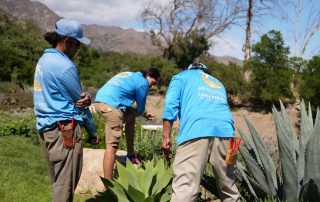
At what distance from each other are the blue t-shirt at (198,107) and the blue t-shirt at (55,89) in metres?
0.75

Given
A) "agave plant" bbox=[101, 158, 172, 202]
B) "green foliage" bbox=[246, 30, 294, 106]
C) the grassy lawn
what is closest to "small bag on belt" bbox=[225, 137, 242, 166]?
"agave plant" bbox=[101, 158, 172, 202]

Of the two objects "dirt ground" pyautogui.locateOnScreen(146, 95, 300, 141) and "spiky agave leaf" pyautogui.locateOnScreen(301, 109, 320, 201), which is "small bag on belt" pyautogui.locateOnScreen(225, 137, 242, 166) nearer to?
"spiky agave leaf" pyautogui.locateOnScreen(301, 109, 320, 201)

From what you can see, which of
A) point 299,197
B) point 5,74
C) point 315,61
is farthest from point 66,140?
point 5,74

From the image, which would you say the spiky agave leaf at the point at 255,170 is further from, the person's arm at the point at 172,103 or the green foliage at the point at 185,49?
the green foliage at the point at 185,49

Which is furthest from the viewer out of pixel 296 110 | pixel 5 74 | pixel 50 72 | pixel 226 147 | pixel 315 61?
pixel 5 74

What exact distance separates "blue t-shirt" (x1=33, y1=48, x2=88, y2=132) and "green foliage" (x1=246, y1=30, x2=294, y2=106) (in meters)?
16.6

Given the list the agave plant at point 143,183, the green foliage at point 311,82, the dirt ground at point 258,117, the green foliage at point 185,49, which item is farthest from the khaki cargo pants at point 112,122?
the green foliage at point 185,49

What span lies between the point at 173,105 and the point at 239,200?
918 mm

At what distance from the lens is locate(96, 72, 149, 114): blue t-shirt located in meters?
5.11

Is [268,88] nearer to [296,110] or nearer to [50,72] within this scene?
[296,110]

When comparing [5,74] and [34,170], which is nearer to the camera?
[34,170]

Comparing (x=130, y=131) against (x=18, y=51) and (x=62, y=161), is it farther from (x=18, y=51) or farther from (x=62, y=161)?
(x=18, y=51)

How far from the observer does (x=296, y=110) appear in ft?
63.2

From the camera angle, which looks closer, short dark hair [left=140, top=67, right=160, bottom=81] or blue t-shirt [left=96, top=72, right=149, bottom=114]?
blue t-shirt [left=96, top=72, right=149, bottom=114]
